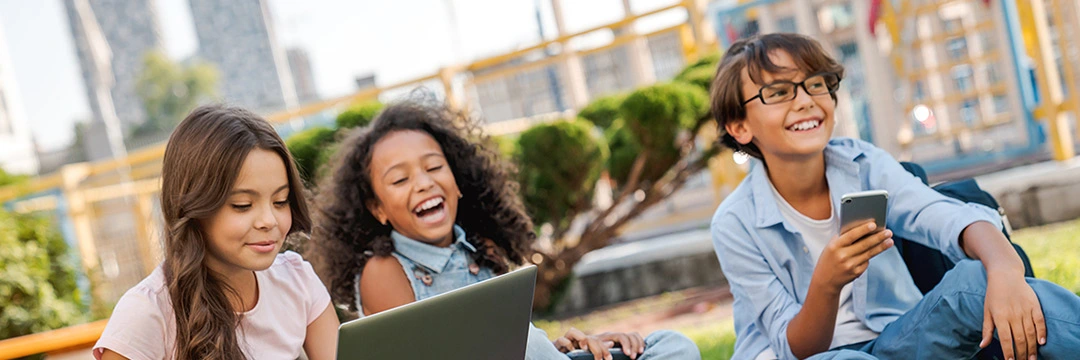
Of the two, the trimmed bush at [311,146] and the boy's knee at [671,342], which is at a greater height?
the trimmed bush at [311,146]

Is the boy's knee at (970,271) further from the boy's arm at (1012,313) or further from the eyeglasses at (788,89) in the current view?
the eyeglasses at (788,89)

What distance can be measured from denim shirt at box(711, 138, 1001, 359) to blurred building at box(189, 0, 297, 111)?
50184 mm

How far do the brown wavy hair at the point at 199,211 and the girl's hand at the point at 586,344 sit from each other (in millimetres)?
703

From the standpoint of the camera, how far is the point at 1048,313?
69.4 inches

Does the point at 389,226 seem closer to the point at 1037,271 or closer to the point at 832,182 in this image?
the point at 832,182

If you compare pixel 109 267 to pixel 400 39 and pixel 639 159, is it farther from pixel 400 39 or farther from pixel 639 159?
pixel 400 39

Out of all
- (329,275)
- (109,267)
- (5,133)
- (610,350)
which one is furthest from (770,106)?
(5,133)

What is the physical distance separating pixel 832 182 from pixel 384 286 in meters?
1.09

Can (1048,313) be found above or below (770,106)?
below

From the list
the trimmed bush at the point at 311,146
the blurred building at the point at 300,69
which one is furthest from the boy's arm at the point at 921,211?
the blurred building at the point at 300,69

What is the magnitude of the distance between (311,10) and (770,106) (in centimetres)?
3547

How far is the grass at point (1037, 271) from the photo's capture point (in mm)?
3400

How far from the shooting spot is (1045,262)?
387 cm

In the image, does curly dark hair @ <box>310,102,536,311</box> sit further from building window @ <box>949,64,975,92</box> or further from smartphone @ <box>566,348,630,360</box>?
building window @ <box>949,64,975,92</box>
